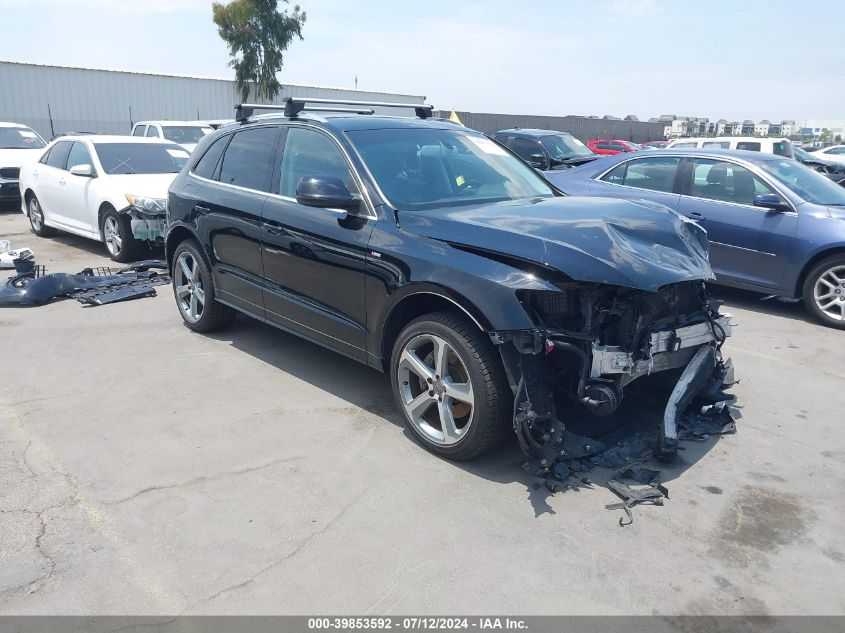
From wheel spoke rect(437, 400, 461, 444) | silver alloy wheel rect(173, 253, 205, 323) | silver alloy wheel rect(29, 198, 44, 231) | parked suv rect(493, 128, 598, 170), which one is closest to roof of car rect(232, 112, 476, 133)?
silver alloy wheel rect(173, 253, 205, 323)

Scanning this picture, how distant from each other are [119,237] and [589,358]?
25.1 feet

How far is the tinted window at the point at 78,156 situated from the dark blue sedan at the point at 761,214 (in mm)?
7374

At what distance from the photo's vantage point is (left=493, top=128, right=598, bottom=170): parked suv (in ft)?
45.2

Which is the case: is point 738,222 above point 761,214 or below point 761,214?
below

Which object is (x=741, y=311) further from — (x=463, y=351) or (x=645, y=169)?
(x=463, y=351)

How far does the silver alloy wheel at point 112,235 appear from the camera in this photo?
30.2ft

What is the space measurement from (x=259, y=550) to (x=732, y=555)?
2.18 metres

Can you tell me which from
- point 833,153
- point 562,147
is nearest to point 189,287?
point 562,147

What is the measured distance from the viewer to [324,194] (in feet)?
13.6

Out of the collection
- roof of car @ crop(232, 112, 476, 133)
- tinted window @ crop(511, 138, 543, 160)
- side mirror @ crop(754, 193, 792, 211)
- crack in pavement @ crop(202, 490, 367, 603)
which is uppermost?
roof of car @ crop(232, 112, 476, 133)

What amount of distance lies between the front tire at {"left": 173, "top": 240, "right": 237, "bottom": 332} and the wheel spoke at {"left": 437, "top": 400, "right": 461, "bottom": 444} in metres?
2.87

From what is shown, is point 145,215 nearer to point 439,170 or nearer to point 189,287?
point 189,287

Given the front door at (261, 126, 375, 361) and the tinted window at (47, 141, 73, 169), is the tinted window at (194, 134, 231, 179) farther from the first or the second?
the tinted window at (47, 141, 73, 169)

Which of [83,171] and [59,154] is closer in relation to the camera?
[83,171]
